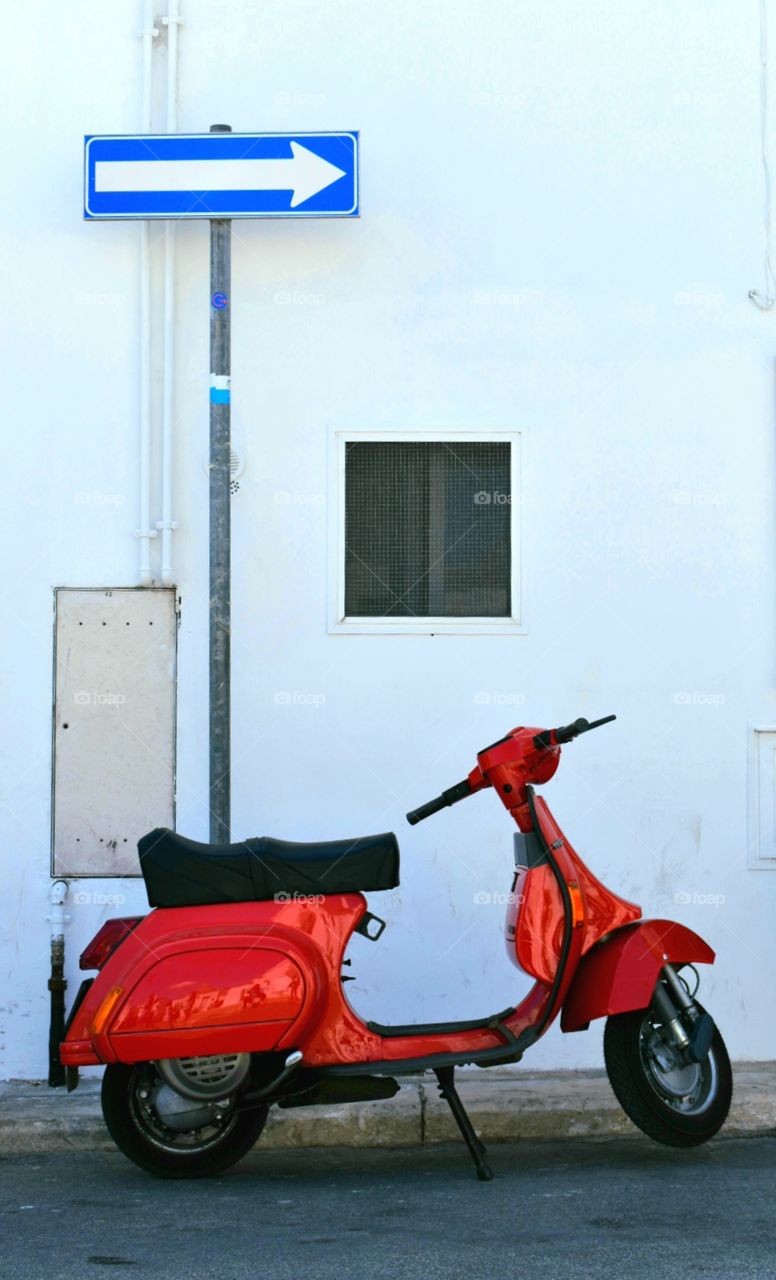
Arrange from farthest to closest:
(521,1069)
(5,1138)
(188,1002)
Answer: (521,1069) < (5,1138) < (188,1002)

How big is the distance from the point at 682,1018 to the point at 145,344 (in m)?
3.77

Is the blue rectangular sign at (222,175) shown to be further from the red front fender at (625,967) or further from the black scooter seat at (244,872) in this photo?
the red front fender at (625,967)

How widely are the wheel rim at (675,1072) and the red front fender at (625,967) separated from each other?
183 millimetres

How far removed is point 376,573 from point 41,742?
170 cm

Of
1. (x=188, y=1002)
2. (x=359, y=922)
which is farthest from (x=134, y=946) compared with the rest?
(x=359, y=922)

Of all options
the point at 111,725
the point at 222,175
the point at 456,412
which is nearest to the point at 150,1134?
the point at 111,725

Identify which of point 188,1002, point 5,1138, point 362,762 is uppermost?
point 362,762

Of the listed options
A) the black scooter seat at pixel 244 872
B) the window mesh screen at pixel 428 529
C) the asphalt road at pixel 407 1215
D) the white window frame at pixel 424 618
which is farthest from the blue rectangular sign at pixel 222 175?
the asphalt road at pixel 407 1215

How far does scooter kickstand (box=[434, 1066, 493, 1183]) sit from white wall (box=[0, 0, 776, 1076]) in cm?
142

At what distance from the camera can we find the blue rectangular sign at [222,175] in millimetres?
6836

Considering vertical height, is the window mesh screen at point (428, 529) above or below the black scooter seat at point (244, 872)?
above

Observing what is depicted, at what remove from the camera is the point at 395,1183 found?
5445mm

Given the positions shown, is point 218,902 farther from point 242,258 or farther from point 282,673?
point 242,258

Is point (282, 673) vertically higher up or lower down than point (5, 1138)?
higher up
